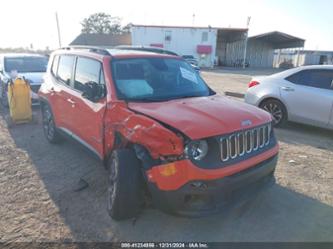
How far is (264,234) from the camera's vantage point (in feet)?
10.3

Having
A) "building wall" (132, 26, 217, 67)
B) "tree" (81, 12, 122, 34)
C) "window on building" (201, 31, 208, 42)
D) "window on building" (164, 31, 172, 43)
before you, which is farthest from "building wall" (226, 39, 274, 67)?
"tree" (81, 12, 122, 34)

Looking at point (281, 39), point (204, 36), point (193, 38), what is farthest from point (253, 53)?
point (193, 38)

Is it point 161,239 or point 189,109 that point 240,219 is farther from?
point 189,109

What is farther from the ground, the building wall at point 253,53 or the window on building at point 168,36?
the window on building at point 168,36

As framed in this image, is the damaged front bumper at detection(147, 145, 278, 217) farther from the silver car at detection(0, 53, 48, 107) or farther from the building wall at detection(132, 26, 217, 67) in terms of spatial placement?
the building wall at detection(132, 26, 217, 67)

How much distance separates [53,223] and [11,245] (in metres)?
0.46

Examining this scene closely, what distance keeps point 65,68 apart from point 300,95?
4.95 m

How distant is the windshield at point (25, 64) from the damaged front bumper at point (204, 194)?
8557 mm

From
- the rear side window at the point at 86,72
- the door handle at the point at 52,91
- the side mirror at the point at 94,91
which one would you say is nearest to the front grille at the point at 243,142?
the side mirror at the point at 94,91

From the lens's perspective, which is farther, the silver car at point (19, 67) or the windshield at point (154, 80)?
the silver car at point (19, 67)

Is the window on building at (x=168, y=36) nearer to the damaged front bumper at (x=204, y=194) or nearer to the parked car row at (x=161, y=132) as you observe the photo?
the parked car row at (x=161, y=132)

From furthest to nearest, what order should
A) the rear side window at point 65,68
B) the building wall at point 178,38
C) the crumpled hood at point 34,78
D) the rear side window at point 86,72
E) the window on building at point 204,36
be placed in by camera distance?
the window on building at point 204,36 → the building wall at point 178,38 → the crumpled hood at point 34,78 → the rear side window at point 65,68 → the rear side window at point 86,72

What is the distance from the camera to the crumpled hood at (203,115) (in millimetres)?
2824

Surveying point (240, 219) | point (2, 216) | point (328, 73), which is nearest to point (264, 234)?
point (240, 219)
